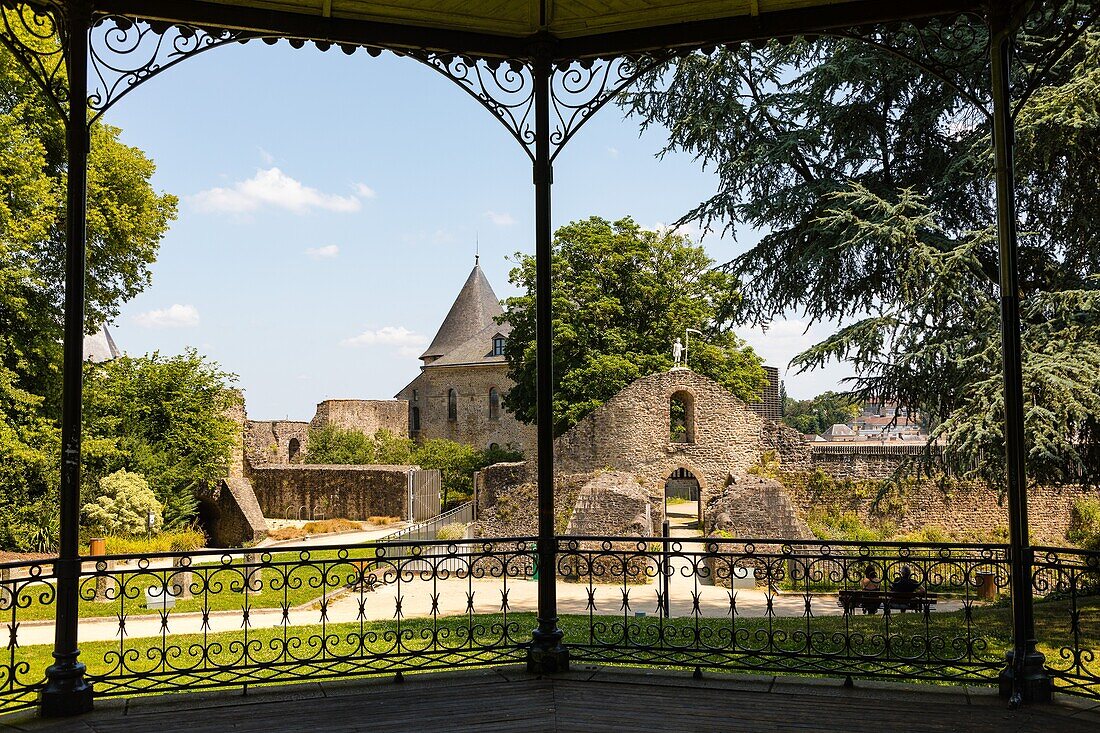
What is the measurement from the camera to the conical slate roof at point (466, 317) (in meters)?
42.3

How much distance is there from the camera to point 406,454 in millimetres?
34312

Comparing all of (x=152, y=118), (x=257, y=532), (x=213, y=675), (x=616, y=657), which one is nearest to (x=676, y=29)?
(x=616, y=657)

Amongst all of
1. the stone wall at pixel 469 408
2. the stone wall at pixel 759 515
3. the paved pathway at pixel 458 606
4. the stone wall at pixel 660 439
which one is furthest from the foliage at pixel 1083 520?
the stone wall at pixel 469 408

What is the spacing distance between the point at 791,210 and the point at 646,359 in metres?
11.3

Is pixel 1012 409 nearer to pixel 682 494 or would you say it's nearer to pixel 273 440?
pixel 682 494

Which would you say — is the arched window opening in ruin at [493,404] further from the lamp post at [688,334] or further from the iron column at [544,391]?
the iron column at [544,391]

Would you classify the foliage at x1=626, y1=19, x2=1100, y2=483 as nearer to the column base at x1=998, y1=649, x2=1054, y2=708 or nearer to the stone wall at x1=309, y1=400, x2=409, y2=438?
the column base at x1=998, y1=649, x2=1054, y2=708

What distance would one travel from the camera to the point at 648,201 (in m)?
34.4

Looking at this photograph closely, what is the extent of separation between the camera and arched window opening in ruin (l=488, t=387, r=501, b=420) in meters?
39.3

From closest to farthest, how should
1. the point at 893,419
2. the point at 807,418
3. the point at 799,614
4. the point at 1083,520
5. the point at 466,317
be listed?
1. the point at 799,614
2. the point at 893,419
3. the point at 1083,520
4. the point at 466,317
5. the point at 807,418

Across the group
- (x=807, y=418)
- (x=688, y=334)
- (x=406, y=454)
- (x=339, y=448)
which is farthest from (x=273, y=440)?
(x=807, y=418)

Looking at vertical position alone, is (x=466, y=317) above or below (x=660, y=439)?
above

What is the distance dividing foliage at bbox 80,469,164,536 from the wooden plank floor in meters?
15.1

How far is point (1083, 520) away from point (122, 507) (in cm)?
2003
